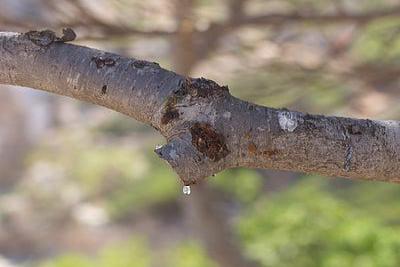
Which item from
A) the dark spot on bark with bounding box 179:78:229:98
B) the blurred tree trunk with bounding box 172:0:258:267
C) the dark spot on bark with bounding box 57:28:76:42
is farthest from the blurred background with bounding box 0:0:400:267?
the dark spot on bark with bounding box 179:78:229:98

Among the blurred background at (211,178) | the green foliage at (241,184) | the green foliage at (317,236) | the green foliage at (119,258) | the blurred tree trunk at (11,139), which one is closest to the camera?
the blurred background at (211,178)

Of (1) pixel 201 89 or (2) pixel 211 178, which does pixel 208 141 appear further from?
Result: (2) pixel 211 178

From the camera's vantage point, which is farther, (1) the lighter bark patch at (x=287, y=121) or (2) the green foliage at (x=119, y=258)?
(2) the green foliage at (x=119, y=258)

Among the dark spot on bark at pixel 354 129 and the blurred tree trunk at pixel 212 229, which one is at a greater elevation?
the blurred tree trunk at pixel 212 229

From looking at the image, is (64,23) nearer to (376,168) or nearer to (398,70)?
(398,70)

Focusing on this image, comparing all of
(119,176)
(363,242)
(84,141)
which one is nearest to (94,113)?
(84,141)

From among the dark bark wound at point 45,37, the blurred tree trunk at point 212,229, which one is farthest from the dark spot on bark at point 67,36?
the blurred tree trunk at point 212,229

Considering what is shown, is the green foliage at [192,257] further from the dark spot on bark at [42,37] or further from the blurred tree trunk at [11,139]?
the dark spot on bark at [42,37]

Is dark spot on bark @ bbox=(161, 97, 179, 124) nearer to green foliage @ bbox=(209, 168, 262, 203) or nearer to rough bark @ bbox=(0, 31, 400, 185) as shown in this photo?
rough bark @ bbox=(0, 31, 400, 185)
